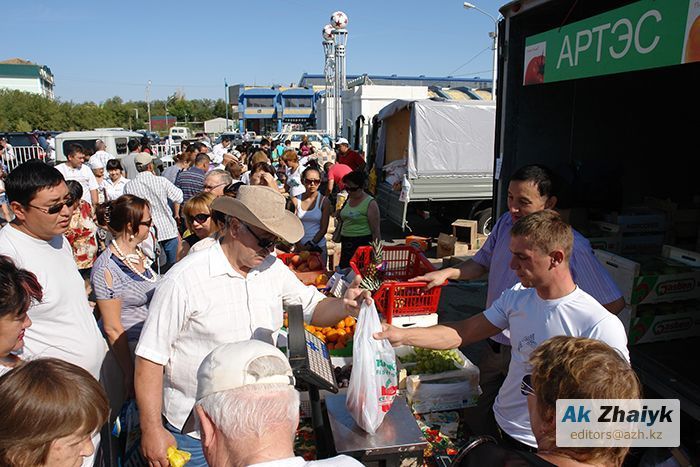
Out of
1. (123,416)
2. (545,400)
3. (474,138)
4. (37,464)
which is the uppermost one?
(474,138)

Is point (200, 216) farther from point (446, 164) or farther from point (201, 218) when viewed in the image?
point (446, 164)

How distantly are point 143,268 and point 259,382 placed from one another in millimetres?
2197

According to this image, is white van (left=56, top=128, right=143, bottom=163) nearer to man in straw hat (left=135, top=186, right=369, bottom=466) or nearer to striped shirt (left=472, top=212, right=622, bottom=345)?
striped shirt (left=472, top=212, right=622, bottom=345)

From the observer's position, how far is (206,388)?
1377 millimetres

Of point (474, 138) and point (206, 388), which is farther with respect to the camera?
point (474, 138)

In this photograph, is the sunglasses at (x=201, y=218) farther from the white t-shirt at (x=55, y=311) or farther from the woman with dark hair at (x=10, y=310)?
the woman with dark hair at (x=10, y=310)

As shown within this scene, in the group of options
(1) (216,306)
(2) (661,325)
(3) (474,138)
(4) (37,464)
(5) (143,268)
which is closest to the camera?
(4) (37,464)

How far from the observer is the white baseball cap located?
1.36 meters

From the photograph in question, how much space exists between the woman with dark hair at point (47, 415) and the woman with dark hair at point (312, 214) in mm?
4260

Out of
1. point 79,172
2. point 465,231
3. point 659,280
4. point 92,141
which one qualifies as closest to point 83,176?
point 79,172

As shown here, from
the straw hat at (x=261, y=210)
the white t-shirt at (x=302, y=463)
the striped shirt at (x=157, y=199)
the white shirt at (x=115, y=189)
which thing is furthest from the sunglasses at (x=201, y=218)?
the white shirt at (x=115, y=189)

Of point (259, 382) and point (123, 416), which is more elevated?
point (259, 382)

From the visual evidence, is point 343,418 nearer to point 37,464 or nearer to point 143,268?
point 37,464

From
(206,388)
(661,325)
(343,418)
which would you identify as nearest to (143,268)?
(343,418)
